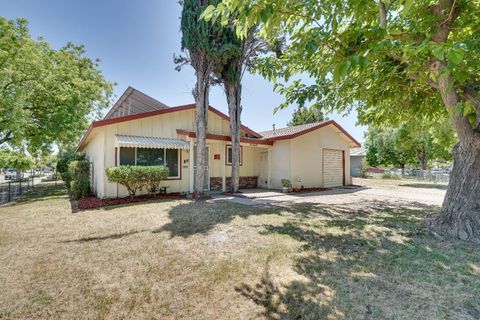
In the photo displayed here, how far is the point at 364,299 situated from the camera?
121 inches

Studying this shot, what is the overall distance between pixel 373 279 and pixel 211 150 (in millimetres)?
11559

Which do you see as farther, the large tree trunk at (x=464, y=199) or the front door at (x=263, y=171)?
the front door at (x=263, y=171)

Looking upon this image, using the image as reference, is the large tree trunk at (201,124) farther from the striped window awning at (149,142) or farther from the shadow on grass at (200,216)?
the shadow on grass at (200,216)

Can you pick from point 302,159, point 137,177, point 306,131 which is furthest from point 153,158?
point 306,131

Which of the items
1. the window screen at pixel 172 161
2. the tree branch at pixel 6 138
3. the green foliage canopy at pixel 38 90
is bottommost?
the window screen at pixel 172 161

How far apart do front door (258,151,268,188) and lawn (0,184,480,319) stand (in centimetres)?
→ 894

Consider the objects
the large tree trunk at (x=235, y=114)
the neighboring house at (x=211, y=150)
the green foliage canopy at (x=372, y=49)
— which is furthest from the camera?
the large tree trunk at (x=235, y=114)

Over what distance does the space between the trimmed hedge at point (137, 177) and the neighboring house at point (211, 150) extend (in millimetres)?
1020

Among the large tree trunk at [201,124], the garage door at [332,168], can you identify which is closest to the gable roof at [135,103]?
the large tree trunk at [201,124]

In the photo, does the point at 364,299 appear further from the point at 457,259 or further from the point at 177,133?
the point at 177,133

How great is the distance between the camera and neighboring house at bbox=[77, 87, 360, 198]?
11.1m

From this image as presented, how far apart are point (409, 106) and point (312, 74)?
15.9 ft

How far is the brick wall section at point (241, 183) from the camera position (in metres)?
14.2

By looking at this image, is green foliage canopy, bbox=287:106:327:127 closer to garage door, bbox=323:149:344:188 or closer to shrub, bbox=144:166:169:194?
garage door, bbox=323:149:344:188
